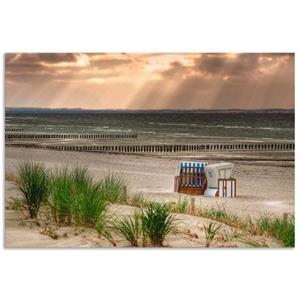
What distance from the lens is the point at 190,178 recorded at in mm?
11281

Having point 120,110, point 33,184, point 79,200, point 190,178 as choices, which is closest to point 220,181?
point 190,178

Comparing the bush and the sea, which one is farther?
the bush

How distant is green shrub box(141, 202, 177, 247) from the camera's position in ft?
36.7

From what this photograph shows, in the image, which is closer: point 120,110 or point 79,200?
point 120,110

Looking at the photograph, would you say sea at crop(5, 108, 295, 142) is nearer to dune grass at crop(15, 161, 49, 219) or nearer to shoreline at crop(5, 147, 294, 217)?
shoreline at crop(5, 147, 294, 217)

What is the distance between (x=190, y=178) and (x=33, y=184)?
1.38m

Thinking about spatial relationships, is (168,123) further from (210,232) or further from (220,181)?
(210,232)

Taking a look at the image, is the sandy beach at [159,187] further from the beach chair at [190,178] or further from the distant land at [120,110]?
the distant land at [120,110]

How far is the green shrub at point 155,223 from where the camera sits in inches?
440

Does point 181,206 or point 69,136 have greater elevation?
point 69,136

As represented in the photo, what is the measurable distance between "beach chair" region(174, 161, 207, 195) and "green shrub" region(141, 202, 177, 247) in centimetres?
25

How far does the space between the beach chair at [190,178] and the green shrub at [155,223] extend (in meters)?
0.25

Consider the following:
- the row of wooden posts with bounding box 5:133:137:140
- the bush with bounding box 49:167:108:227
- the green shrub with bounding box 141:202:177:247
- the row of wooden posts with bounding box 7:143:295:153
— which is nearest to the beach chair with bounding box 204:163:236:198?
the row of wooden posts with bounding box 7:143:295:153
